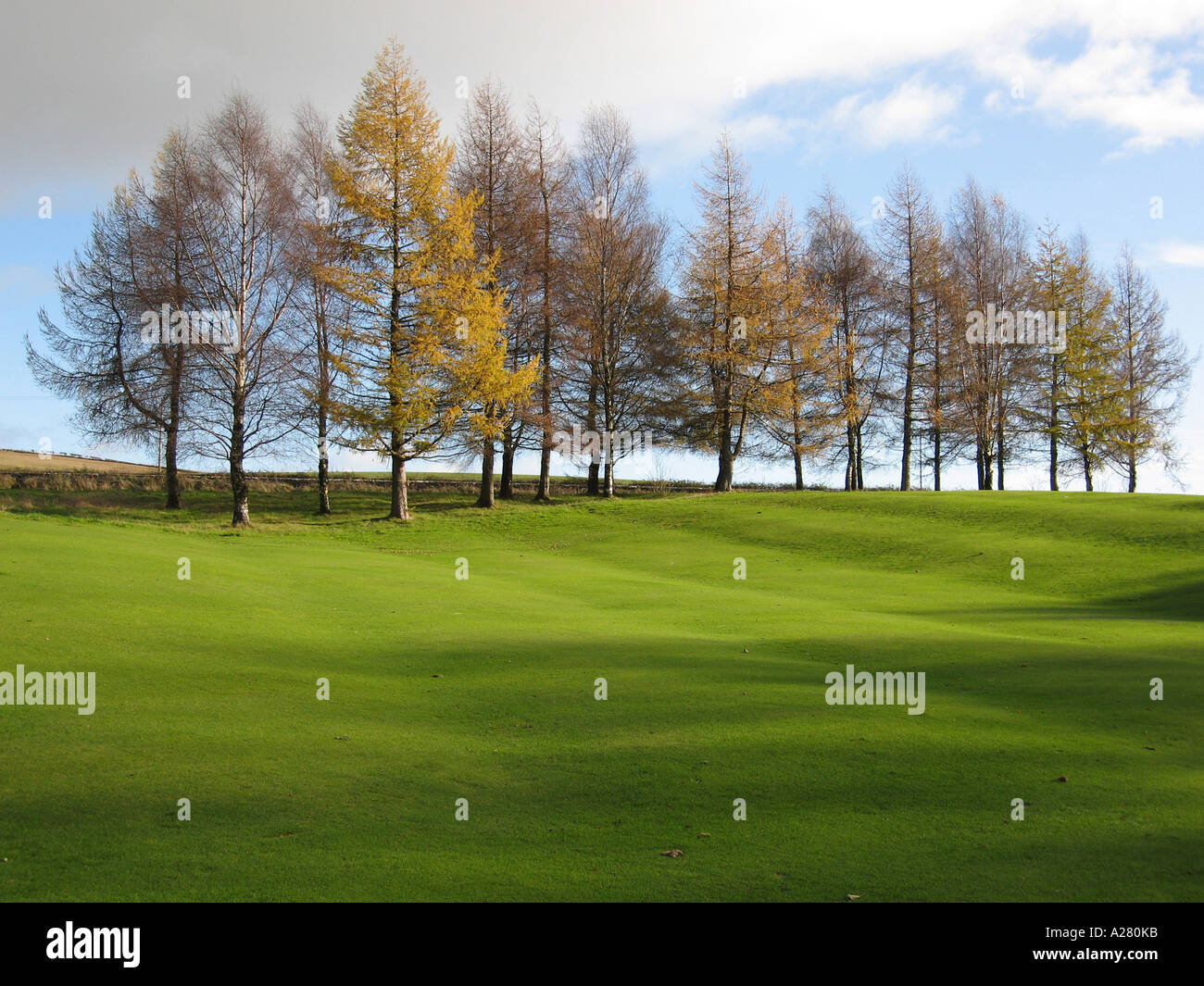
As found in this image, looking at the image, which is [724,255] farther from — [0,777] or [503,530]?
[0,777]

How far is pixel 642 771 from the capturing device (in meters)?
8.09

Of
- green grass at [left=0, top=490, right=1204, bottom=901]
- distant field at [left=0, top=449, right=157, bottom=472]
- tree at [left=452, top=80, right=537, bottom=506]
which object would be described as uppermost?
tree at [left=452, top=80, right=537, bottom=506]

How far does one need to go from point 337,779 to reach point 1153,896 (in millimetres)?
6397

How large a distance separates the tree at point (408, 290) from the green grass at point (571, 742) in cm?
1372

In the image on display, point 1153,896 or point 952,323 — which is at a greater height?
point 952,323

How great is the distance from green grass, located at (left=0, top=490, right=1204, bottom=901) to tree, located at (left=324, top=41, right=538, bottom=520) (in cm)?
1372

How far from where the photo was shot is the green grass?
19.9 feet

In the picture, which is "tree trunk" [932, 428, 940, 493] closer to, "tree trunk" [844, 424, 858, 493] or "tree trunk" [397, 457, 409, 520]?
"tree trunk" [844, 424, 858, 493]

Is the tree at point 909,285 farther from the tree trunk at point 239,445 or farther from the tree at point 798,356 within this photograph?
the tree trunk at point 239,445

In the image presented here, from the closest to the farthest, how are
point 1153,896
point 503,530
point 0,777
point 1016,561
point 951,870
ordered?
point 1153,896 → point 951,870 → point 0,777 → point 1016,561 → point 503,530

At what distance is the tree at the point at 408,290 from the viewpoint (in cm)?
3341

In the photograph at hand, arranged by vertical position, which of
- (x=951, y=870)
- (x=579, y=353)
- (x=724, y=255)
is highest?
(x=724, y=255)

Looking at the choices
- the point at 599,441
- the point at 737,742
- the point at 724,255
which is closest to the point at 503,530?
the point at 599,441

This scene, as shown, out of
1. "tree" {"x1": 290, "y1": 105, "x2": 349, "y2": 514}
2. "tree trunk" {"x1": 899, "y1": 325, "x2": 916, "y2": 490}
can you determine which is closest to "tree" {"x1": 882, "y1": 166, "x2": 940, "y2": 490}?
"tree trunk" {"x1": 899, "y1": 325, "x2": 916, "y2": 490}
